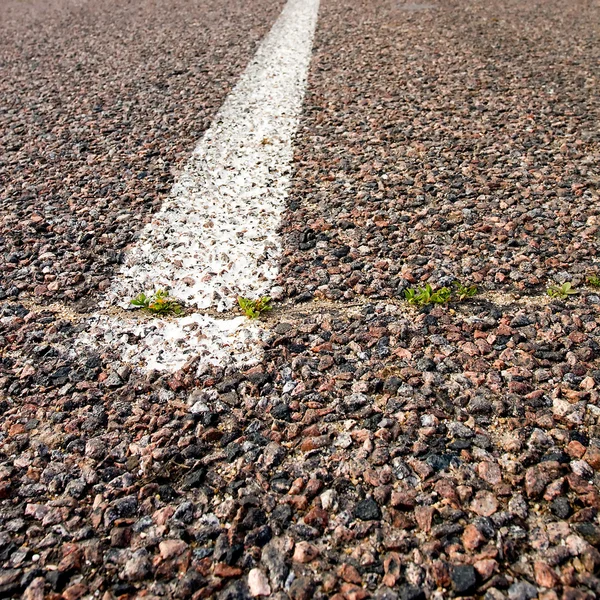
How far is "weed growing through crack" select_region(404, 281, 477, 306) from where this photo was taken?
→ 6.02 ft

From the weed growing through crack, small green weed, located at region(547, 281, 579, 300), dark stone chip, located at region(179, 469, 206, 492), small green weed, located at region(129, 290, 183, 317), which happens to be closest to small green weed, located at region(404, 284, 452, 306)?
the weed growing through crack

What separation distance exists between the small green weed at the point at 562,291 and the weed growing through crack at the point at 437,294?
23 cm

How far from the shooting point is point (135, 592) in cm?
113

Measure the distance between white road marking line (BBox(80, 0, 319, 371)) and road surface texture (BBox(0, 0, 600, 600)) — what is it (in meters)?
0.07

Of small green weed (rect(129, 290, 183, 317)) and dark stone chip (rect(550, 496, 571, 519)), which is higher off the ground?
small green weed (rect(129, 290, 183, 317))

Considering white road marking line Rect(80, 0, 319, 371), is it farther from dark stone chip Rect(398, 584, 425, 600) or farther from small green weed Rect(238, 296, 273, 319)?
dark stone chip Rect(398, 584, 425, 600)

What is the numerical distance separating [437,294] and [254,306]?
0.56 meters

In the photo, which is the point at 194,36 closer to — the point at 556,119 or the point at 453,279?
the point at 556,119

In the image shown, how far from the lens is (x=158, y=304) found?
1.86 m

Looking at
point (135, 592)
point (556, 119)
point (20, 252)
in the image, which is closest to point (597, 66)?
point (556, 119)

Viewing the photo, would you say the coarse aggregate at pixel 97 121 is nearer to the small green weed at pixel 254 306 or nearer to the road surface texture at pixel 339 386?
the road surface texture at pixel 339 386

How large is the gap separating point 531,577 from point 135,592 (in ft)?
2.39

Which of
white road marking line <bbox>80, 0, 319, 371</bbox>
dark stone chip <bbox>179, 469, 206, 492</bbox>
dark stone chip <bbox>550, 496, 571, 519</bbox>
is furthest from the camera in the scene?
white road marking line <bbox>80, 0, 319, 371</bbox>

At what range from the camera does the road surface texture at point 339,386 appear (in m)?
1.17
